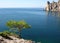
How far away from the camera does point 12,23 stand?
4406 centimetres

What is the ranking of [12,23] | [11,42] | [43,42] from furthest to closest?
1. [43,42]
2. [12,23]
3. [11,42]

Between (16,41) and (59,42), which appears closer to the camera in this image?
(16,41)

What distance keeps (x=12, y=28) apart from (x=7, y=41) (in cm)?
2075

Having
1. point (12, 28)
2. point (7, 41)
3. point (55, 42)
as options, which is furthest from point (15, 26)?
point (7, 41)

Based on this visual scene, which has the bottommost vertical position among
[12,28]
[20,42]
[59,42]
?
[59,42]

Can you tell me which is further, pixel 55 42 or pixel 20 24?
pixel 55 42

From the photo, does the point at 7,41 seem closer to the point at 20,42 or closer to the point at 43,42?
the point at 20,42

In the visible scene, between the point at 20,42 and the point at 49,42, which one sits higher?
the point at 20,42

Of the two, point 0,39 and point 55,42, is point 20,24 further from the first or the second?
point 0,39

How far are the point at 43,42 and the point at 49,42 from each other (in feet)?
8.85

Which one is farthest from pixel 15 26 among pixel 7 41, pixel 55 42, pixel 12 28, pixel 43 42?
pixel 7 41

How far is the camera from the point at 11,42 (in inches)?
973

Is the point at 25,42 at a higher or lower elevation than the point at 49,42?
→ higher

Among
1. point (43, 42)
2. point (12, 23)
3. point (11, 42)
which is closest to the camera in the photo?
point (11, 42)
